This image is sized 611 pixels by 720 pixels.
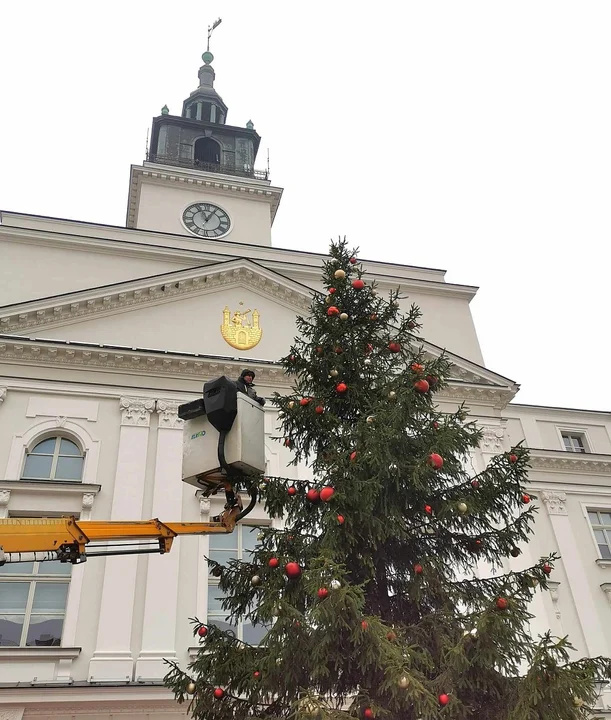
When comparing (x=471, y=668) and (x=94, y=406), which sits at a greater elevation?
(x=94, y=406)

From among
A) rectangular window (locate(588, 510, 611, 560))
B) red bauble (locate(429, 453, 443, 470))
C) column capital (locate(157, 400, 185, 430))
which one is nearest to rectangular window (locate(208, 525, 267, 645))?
column capital (locate(157, 400, 185, 430))

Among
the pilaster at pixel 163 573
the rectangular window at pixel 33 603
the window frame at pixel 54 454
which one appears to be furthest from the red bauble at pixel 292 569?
the window frame at pixel 54 454

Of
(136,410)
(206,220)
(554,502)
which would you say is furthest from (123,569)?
(206,220)

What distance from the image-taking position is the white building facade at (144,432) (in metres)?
14.3

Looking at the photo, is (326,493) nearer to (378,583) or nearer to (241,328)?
(378,583)

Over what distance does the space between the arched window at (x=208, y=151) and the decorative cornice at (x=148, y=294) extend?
12765 mm

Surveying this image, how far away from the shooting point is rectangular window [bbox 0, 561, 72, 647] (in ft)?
47.0

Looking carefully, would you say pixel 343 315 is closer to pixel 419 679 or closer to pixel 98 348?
pixel 419 679

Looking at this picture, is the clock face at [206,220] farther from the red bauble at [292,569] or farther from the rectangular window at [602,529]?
the red bauble at [292,569]

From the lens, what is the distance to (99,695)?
13.5 meters

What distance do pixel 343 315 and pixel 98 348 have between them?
10.0 metres

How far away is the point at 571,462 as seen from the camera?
2302cm

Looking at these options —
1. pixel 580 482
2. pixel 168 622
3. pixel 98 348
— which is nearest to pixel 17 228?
pixel 98 348

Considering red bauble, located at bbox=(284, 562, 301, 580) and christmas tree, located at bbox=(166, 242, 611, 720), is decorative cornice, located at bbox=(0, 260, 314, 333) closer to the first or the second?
christmas tree, located at bbox=(166, 242, 611, 720)
